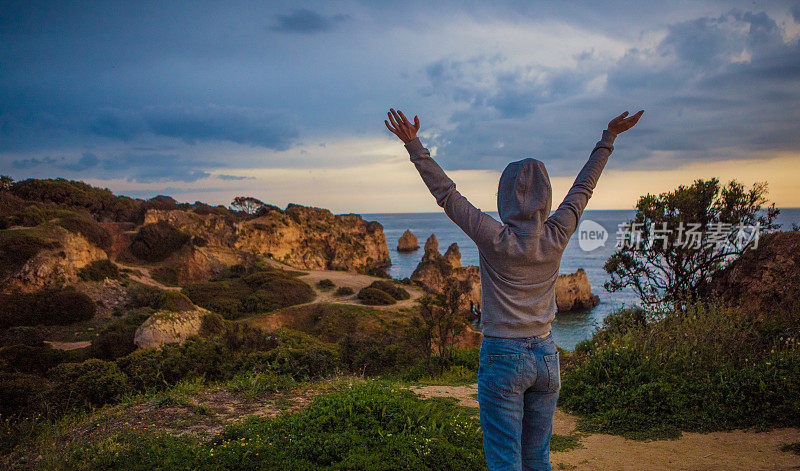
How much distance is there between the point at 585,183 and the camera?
2.51 meters

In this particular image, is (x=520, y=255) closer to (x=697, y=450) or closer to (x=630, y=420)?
(x=697, y=450)

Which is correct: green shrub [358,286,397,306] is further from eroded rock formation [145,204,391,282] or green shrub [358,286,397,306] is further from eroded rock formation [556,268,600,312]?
eroded rock formation [556,268,600,312]

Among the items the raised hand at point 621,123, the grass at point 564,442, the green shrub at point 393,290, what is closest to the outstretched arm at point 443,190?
the raised hand at point 621,123

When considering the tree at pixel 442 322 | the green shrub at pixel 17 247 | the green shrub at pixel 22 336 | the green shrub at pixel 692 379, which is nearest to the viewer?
the green shrub at pixel 692 379

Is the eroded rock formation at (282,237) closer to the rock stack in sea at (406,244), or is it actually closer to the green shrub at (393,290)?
the green shrub at (393,290)

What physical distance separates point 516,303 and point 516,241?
1.08 feet

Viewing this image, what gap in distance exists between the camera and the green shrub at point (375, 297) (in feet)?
106

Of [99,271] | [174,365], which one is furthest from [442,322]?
[99,271]

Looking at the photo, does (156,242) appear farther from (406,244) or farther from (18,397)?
(406,244)

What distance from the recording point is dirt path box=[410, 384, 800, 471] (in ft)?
14.4

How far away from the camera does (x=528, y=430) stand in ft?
7.39

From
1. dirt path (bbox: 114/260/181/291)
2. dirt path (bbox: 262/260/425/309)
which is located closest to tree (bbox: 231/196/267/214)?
dirt path (bbox: 262/260/425/309)

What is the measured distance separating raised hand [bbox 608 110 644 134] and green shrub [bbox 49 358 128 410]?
9214 mm

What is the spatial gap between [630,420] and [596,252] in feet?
287
